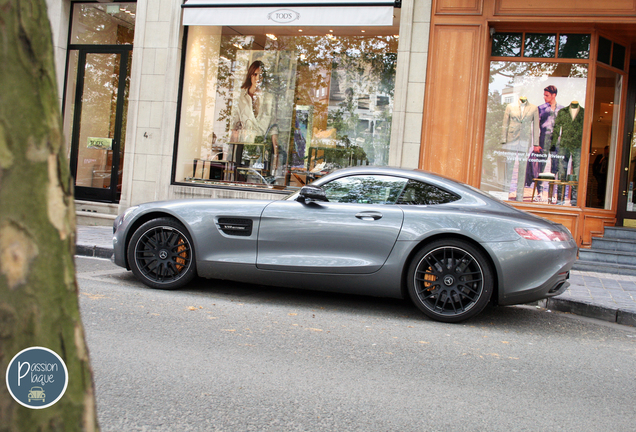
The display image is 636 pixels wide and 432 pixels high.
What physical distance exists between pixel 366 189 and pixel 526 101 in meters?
5.87

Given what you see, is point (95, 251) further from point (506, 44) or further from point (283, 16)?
point (506, 44)

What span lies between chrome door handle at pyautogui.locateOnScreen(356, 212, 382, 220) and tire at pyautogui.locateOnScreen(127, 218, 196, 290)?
1772mm

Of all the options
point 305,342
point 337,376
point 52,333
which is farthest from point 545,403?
point 52,333

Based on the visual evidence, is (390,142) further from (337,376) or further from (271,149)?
(337,376)

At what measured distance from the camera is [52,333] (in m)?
1.25

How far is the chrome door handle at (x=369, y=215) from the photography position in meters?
5.21

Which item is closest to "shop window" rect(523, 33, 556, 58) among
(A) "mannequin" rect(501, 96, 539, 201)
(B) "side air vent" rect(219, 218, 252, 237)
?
(A) "mannequin" rect(501, 96, 539, 201)

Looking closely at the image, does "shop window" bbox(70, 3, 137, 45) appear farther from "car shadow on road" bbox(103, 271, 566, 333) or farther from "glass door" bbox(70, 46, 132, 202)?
"car shadow on road" bbox(103, 271, 566, 333)

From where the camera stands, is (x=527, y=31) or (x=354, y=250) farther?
(x=527, y=31)

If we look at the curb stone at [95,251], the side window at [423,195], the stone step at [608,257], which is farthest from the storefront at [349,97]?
the side window at [423,195]

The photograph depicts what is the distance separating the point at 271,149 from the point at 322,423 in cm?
903

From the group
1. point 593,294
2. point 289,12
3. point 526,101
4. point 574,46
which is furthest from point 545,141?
point 289,12

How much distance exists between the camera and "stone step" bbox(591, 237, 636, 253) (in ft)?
30.3

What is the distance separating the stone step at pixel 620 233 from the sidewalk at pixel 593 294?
1.32 m
